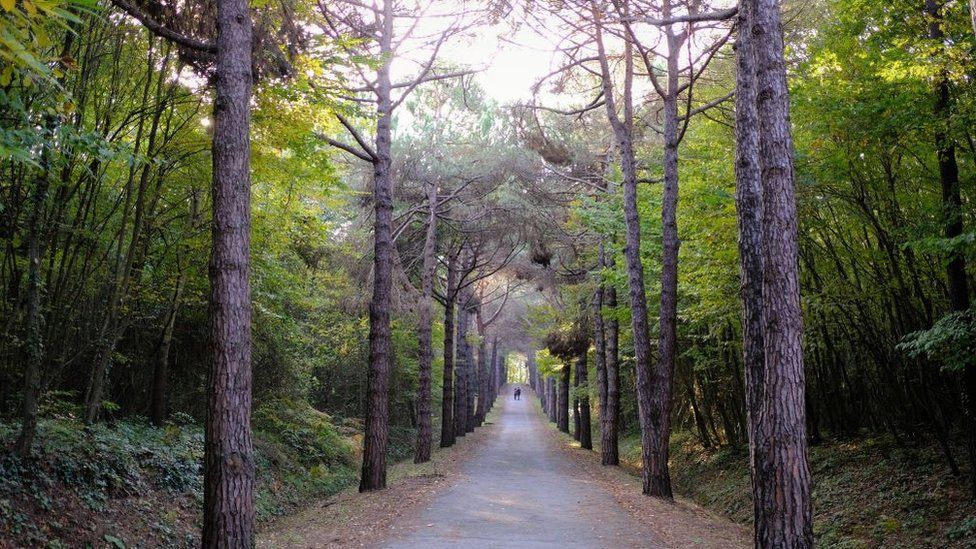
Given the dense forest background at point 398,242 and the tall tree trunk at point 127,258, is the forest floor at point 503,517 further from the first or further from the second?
the tall tree trunk at point 127,258

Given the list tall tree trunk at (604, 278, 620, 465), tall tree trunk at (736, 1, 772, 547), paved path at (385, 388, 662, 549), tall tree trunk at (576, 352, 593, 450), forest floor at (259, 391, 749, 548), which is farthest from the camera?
tall tree trunk at (576, 352, 593, 450)

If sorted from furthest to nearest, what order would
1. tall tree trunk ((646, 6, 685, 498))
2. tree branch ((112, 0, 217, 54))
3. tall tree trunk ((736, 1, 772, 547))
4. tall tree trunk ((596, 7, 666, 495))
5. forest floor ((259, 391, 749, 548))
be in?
tall tree trunk ((596, 7, 666, 495)) < tall tree trunk ((646, 6, 685, 498)) < forest floor ((259, 391, 749, 548)) < tall tree trunk ((736, 1, 772, 547)) < tree branch ((112, 0, 217, 54))

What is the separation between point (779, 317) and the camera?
6113mm

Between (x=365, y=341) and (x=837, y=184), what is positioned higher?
(x=837, y=184)

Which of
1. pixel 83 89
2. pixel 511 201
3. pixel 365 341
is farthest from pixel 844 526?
pixel 365 341

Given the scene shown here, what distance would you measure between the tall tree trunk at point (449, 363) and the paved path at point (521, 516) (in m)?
6.01

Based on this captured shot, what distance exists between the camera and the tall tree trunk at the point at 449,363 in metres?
22.5

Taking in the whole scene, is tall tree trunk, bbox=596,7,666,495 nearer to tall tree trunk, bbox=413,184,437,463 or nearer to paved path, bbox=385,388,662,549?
paved path, bbox=385,388,662,549

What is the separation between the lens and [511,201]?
62.8 feet

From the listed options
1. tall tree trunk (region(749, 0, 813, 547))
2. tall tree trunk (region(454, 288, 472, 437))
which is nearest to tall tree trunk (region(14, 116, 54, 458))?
tall tree trunk (region(749, 0, 813, 547))

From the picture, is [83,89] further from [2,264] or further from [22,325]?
[22,325]

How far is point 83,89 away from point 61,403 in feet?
16.0

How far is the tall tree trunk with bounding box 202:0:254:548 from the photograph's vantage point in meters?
5.92

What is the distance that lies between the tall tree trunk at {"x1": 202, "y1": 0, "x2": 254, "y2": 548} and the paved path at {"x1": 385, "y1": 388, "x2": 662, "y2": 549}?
2.21 meters
